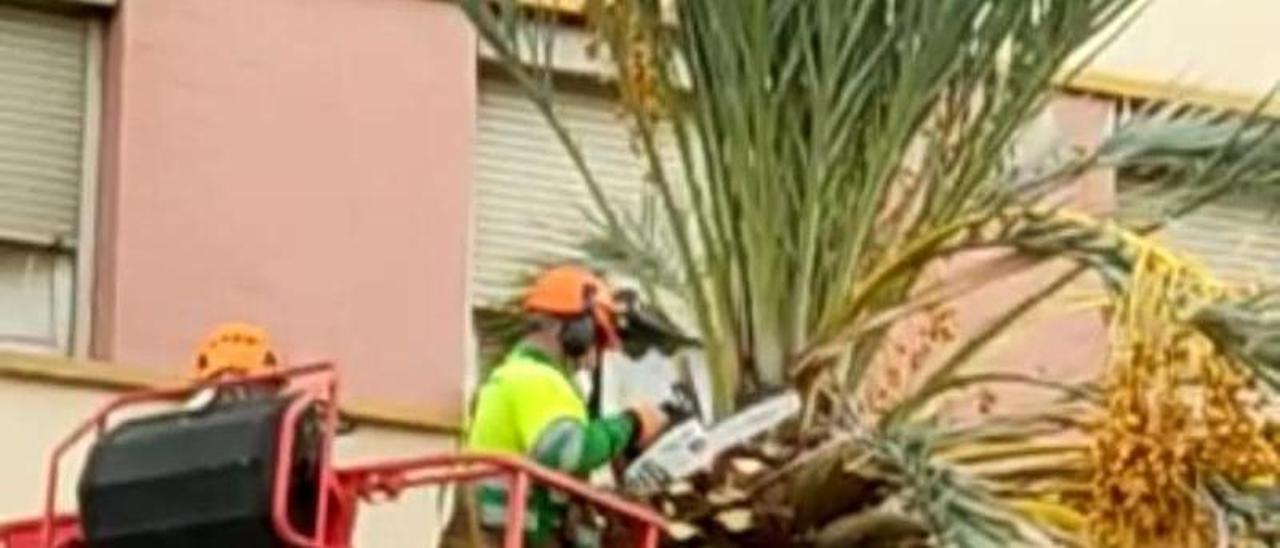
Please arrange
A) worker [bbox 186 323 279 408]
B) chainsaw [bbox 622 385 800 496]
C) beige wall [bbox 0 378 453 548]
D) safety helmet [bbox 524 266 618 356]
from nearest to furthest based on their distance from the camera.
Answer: worker [bbox 186 323 279 408]
chainsaw [bbox 622 385 800 496]
safety helmet [bbox 524 266 618 356]
beige wall [bbox 0 378 453 548]

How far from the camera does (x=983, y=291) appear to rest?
18.5m

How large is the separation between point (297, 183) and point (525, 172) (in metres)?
0.92

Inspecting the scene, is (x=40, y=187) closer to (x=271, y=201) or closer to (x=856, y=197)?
(x=271, y=201)

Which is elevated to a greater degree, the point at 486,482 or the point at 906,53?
the point at 906,53

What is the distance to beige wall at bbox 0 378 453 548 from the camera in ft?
62.4

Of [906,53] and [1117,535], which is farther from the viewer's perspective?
[906,53]

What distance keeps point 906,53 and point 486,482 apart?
1.90m

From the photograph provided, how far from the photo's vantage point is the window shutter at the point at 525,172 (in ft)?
66.4

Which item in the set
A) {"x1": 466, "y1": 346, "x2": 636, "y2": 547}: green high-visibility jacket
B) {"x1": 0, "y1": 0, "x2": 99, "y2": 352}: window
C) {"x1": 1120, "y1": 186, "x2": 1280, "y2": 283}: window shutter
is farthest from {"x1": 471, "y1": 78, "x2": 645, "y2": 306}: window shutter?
{"x1": 466, "y1": 346, "x2": 636, "y2": 547}: green high-visibility jacket

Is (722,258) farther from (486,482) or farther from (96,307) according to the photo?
(96,307)

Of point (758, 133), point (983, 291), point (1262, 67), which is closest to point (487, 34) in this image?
point (758, 133)

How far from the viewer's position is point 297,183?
19859 millimetres

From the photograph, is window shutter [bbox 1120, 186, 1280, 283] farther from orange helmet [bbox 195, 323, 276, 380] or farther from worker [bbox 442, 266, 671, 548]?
orange helmet [bbox 195, 323, 276, 380]

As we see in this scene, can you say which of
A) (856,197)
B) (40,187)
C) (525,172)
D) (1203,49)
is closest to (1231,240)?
(1203,49)
